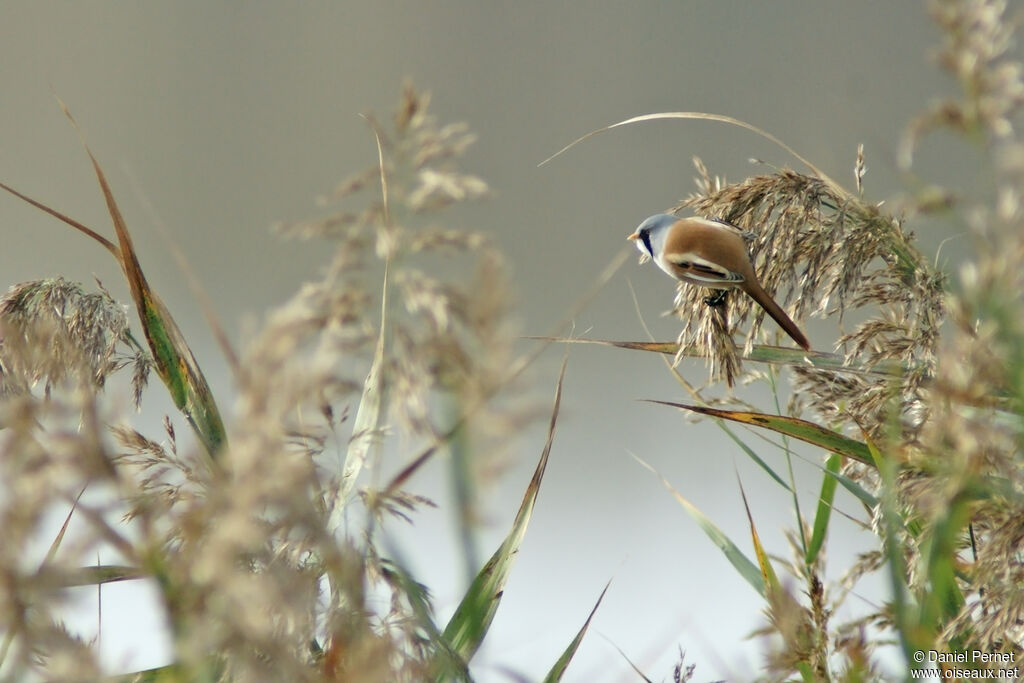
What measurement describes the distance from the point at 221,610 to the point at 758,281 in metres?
0.73

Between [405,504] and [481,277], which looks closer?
[481,277]

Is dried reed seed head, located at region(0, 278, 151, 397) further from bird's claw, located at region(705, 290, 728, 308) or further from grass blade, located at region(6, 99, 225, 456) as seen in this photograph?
bird's claw, located at region(705, 290, 728, 308)

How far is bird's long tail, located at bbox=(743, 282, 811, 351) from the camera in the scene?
2.80ft

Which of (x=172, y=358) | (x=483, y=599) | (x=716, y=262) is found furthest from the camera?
(x=716, y=262)

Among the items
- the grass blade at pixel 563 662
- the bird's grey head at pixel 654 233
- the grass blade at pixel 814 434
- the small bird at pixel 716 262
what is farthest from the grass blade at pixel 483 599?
the bird's grey head at pixel 654 233

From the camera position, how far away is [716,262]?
857 millimetres

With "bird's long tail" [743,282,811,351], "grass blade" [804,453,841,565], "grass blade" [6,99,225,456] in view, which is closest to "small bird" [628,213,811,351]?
"bird's long tail" [743,282,811,351]

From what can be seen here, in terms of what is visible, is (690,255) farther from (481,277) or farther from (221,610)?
(221,610)

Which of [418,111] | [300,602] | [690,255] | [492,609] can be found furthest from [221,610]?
[690,255]

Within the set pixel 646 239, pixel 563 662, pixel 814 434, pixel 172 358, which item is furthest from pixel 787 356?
pixel 172 358

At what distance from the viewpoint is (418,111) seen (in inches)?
17.0

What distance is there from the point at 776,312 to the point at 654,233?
20 centimetres

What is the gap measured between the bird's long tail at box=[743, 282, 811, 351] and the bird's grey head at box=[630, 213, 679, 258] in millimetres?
117

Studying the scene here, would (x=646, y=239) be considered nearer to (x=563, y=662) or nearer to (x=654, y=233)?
(x=654, y=233)
